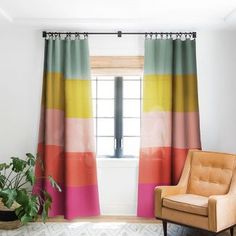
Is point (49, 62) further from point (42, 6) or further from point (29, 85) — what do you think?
point (42, 6)

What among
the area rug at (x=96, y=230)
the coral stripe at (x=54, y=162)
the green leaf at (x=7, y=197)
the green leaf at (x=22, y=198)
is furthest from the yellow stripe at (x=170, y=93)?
the green leaf at (x=7, y=197)

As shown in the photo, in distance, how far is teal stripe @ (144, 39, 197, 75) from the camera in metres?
3.89

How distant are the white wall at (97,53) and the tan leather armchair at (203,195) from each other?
51cm

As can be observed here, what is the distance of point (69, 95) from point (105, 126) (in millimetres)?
664

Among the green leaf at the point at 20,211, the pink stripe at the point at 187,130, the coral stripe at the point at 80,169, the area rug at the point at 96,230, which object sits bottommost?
the area rug at the point at 96,230

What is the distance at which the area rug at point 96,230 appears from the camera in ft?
11.3

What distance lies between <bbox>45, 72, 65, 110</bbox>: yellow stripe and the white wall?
0.21 m

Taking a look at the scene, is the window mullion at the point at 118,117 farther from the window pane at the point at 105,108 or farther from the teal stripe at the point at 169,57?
the teal stripe at the point at 169,57

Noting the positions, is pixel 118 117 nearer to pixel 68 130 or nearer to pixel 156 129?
pixel 156 129

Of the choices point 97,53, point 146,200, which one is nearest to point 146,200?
point 146,200

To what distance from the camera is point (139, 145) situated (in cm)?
407

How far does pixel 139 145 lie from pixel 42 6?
6.42ft

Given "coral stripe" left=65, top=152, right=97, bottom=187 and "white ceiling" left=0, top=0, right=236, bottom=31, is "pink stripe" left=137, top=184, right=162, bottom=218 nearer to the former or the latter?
"coral stripe" left=65, top=152, right=97, bottom=187

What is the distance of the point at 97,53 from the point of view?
13.2ft
